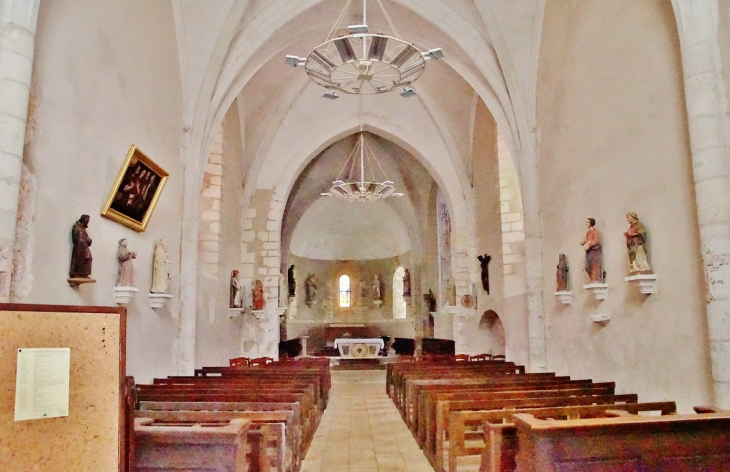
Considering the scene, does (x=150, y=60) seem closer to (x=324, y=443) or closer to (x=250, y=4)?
(x=250, y=4)

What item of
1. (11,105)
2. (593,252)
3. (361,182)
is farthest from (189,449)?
(361,182)

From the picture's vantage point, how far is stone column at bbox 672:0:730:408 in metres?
4.93

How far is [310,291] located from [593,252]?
18.4 metres

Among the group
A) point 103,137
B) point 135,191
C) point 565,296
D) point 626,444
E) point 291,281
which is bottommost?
point 626,444

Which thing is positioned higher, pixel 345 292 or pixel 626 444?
pixel 345 292

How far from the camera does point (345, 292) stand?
25766 millimetres

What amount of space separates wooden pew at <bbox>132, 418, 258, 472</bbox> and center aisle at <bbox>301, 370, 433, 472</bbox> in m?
2.82

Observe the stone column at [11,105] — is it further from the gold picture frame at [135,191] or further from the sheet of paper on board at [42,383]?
the sheet of paper on board at [42,383]

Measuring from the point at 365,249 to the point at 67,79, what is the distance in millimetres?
20203

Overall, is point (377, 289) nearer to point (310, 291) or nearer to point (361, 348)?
point (310, 291)

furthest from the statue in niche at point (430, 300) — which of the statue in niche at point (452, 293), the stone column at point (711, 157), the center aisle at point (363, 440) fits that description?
the stone column at point (711, 157)

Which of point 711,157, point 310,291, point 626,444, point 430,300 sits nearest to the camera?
point 626,444

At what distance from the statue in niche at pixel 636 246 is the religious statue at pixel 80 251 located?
6073mm

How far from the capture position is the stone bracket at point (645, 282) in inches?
241
